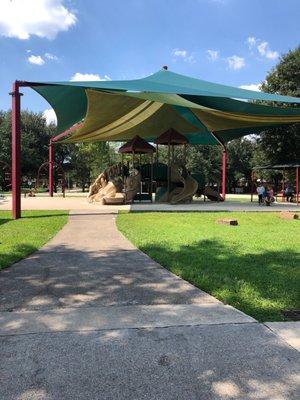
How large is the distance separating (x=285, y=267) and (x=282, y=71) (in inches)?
1271

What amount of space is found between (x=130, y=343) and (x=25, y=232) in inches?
284

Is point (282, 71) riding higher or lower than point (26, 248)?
higher

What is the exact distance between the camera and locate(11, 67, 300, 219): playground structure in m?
12.7

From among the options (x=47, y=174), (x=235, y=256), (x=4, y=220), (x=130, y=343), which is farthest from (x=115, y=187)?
(x=47, y=174)

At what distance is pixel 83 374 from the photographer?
3.28 meters

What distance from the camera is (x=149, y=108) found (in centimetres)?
2100

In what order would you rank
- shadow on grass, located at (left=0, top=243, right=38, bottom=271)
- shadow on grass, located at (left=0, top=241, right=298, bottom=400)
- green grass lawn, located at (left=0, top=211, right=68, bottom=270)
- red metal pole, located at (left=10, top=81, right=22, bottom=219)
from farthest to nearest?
red metal pole, located at (left=10, top=81, right=22, bottom=219)
green grass lawn, located at (left=0, top=211, right=68, bottom=270)
shadow on grass, located at (left=0, top=243, right=38, bottom=271)
shadow on grass, located at (left=0, top=241, right=298, bottom=400)

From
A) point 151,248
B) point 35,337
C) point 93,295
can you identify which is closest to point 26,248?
point 151,248

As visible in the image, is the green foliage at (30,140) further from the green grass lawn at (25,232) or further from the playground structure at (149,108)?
the green grass lawn at (25,232)

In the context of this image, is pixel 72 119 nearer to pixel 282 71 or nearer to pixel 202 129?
pixel 202 129

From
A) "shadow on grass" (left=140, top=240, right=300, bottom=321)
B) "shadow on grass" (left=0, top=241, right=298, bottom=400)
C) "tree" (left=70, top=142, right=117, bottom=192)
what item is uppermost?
"tree" (left=70, top=142, right=117, bottom=192)

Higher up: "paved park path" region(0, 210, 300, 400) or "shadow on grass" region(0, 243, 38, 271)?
"shadow on grass" region(0, 243, 38, 271)

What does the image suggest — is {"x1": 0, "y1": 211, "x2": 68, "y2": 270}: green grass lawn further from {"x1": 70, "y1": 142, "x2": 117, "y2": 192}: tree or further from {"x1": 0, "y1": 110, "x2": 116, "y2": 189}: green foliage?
{"x1": 0, "y1": 110, "x2": 116, "y2": 189}: green foliage

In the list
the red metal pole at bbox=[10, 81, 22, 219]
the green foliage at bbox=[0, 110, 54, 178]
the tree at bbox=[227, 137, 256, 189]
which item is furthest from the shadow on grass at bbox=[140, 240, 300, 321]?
the tree at bbox=[227, 137, 256, 189]
